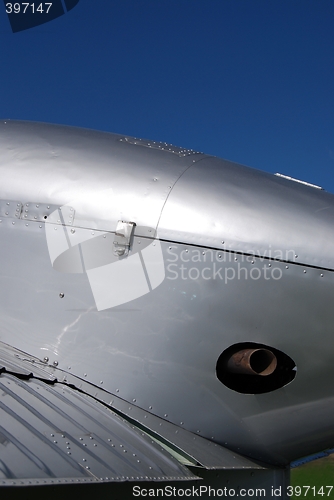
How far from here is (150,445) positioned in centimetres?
289

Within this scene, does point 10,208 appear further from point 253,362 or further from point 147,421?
point 253,362

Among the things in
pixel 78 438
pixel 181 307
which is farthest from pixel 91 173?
pixel 78 438

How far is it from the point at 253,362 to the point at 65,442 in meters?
1.40

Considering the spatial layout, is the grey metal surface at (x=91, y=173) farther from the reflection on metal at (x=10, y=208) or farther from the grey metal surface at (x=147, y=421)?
the grey metal surface at (x=147, y=421)

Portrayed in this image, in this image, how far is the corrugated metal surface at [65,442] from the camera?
84.1 inches

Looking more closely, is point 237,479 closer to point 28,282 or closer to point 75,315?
point 75,315

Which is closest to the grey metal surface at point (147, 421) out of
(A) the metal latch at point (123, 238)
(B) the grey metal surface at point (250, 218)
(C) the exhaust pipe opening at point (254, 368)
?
(C) the exhaust pipe opening at point (254, 368)

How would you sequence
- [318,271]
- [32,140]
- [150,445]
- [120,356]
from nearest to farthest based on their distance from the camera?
[150,445] < [318,271] < [120,356] < [32,140]

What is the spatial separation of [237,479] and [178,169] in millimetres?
2179

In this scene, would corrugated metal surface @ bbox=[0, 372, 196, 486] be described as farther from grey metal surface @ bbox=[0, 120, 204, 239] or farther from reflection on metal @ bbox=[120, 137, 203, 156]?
reflection on metal @ bbox=[120, 137, 203, 156]

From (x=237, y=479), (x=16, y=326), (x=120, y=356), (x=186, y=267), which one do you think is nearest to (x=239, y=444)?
(x=237, y=479)

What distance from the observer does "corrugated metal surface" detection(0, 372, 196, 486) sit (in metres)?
2.14

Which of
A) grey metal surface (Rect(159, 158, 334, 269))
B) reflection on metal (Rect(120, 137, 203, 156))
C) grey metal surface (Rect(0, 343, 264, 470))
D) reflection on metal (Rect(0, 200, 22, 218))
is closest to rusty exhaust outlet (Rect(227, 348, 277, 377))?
grey metal surface (Rect(0, 343, 264, 470))

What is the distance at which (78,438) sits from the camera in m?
2.51
